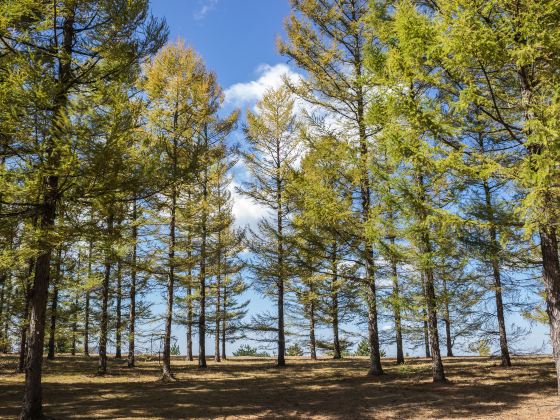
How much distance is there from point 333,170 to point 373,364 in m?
6.68

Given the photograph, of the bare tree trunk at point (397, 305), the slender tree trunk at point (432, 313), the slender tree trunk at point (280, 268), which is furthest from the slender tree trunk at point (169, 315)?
the slender tree trunk at point (432, 313)

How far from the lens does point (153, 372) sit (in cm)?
1703

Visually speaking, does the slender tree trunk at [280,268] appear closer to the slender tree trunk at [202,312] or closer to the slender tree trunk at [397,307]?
the slender tree trunk at [202,312]

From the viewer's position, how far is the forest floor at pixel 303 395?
842 centimetres

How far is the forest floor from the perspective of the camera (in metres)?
8.42

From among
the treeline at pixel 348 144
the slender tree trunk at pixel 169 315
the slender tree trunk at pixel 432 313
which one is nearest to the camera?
the treeline at pixel 348 144

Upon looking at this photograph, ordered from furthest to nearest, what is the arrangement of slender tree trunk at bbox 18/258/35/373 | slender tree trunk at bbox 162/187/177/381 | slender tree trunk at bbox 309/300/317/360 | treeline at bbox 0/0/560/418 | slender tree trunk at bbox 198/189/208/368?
slender tree trunk at bbox 309/300/317/360 < slender tree trunk at bbox 198/189/208/368 < slender tree trunk at bbox 18/258/35/373 < slender tree trunk at bbox 162/187/177/381 < treeline at bbox 0/0/560/418

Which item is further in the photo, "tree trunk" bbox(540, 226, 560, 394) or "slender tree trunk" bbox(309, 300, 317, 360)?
"slender tree trunk" bbox(309, 300, 317, 360)

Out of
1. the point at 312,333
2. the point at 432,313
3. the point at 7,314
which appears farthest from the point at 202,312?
the point at 432,313

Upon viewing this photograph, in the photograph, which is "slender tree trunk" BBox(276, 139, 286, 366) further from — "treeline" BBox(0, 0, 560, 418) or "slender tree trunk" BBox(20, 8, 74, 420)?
"slender tree trunk" BBox(20, 8, 74, 420)

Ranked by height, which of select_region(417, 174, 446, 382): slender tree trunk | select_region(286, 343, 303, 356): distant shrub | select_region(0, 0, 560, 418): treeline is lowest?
select_region(286, 343, 303, 356): distant shrub

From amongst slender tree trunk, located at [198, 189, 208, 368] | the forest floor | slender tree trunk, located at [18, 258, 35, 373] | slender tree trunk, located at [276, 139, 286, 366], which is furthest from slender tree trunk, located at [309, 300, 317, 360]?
slender tree trunk, located at [18, 258, 35, 373]

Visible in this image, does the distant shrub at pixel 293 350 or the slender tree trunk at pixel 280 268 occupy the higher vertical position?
the slender tree trunk at pixel 280 268

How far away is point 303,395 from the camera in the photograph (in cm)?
1082
